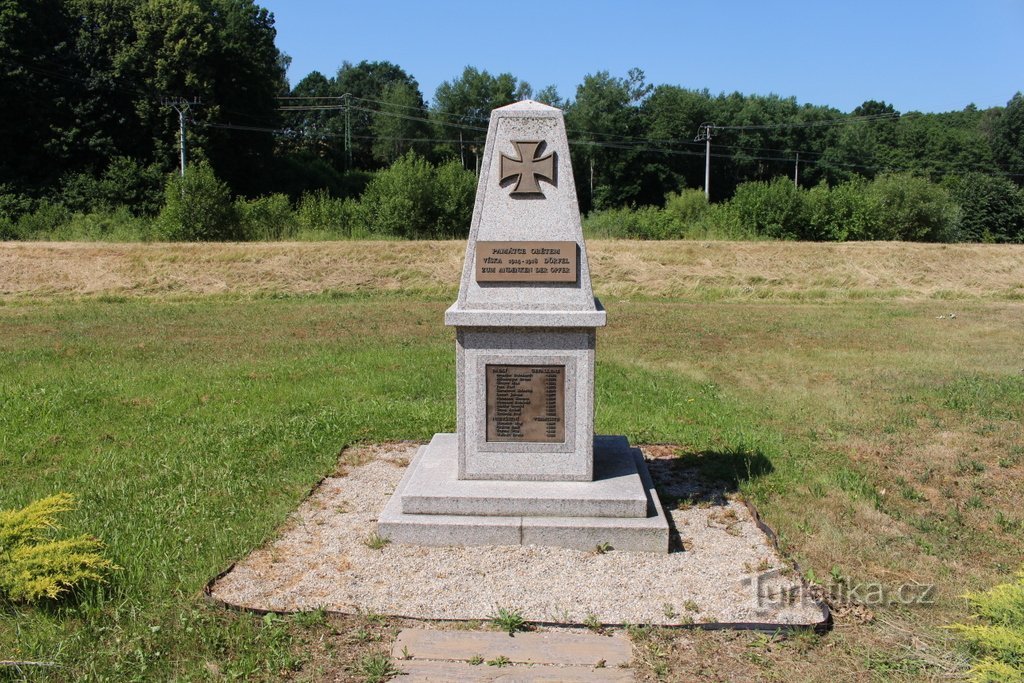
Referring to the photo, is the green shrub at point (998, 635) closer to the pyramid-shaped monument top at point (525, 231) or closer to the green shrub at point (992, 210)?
the pyramid-shaped monument top at point (525, 231)

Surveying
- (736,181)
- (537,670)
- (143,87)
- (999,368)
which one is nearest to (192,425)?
(537,670)

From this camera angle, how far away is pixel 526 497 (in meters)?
5.55

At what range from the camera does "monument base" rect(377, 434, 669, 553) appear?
5340 mm

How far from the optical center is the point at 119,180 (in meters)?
37.4

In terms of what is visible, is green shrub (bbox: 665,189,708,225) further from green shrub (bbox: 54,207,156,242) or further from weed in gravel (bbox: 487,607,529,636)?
weed in gravel (bbox: 487,607,529,636)

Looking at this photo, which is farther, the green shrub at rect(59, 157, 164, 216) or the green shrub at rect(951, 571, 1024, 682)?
the green shrub at rect(59, 157, 164, 216)

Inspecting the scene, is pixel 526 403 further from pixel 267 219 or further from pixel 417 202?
pixel 417 202

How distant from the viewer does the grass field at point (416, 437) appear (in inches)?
165

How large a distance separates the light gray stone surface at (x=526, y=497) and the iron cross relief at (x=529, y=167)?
6.81 ft

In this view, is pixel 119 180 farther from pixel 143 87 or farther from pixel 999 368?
pixel 999 368

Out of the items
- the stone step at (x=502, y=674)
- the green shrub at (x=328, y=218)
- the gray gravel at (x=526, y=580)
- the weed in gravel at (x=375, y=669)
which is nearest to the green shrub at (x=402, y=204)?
the green shrub at (x=328, y=218)

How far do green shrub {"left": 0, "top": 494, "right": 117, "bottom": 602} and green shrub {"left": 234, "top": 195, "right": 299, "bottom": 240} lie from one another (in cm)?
2412

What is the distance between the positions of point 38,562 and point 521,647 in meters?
2.64

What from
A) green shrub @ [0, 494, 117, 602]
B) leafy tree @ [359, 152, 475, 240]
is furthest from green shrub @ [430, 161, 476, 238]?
green shrub @ [0, 494, 117, 602]
